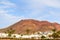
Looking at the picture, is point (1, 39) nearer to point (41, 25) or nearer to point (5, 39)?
point (5, 39)

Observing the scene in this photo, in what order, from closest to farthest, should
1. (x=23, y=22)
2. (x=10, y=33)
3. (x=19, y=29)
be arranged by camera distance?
(x=10, y=33) < (x=19, y=29) < (x=23, y=22)

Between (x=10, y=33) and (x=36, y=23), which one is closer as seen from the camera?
(x=10, y=33)

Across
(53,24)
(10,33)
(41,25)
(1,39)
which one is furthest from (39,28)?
(1,39)

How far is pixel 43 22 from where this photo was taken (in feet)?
357

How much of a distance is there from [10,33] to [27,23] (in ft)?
210

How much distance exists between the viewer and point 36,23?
106062 mm

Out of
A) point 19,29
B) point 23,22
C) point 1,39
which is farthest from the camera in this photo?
point 23,22

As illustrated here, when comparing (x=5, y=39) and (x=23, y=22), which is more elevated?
(x=23, y=22)

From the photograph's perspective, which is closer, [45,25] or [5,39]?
[5,39]

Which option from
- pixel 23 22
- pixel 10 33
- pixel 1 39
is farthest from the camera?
pixel 23 22

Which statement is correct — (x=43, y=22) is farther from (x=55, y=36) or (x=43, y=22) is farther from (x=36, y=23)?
(x=55, y=36)

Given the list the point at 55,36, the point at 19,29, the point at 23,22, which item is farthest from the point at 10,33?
the point at 23,22

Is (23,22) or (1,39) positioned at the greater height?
(23,22)

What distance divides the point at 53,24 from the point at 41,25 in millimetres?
7533
